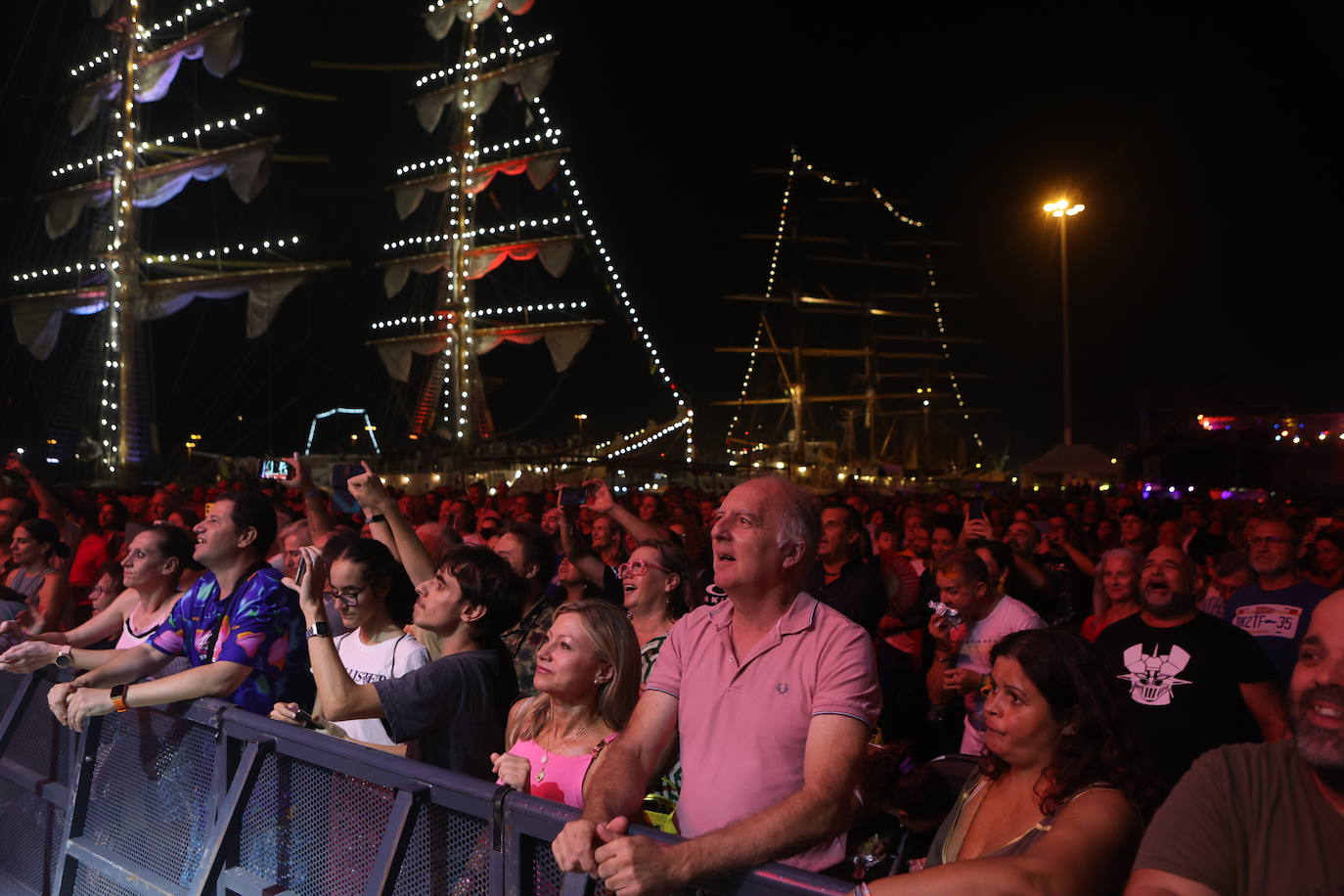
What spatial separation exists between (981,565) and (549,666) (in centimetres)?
243

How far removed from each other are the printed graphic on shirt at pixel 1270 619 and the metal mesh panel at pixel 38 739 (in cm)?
511

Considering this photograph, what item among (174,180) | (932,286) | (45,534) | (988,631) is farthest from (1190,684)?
(932,286)

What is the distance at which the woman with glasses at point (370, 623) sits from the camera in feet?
12.6

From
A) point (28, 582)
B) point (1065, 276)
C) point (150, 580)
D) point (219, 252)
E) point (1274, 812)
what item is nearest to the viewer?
point (1274, 812)

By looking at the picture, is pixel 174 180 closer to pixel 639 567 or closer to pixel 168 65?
pixel 168 65

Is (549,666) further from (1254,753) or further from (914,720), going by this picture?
(914,720)

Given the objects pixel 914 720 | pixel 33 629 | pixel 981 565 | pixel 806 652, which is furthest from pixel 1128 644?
pixel 33 629

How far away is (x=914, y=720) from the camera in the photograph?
535cm

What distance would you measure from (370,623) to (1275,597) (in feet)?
14.0

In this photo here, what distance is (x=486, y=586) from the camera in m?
3.69

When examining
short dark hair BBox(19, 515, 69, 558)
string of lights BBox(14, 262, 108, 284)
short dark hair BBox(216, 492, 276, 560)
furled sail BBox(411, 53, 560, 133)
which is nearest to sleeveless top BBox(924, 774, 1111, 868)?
short dark hair BBox(216, 492, 276, 560)

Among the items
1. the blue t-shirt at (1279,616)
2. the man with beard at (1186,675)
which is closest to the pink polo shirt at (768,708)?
the man with beard at (1186,675)

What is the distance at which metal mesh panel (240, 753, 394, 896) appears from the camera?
3.01m

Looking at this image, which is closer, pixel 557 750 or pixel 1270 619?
pixel 557 750
